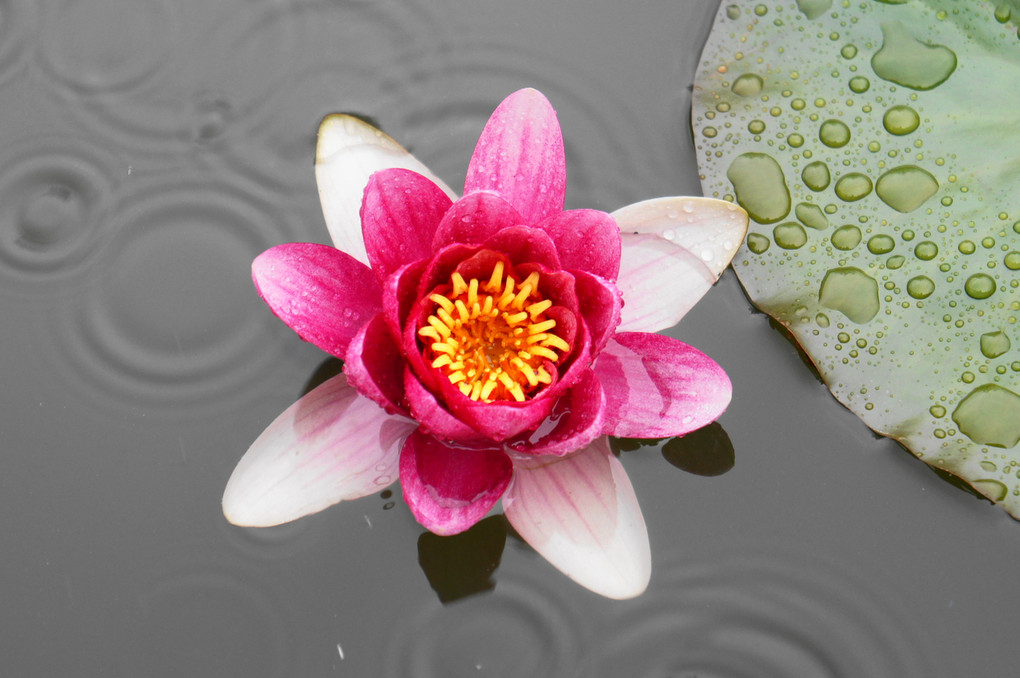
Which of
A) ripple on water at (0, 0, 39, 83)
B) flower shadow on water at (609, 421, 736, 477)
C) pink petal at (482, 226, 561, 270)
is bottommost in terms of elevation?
flower shadow on water at (609, 421, 736, 477)

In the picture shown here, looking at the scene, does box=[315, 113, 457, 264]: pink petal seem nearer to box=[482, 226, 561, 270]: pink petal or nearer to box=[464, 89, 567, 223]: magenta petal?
box=[464, 89, 567, 223]: magenta petal

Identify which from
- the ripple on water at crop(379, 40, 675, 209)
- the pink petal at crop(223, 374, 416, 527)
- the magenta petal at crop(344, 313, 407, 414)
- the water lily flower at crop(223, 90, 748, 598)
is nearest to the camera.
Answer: the magenta petal at crop(344, 313, 407, 414)

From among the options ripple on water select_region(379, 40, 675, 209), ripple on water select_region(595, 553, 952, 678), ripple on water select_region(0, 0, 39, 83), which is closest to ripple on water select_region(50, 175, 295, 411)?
ripple on water select_region(379, 40, 675, 209)

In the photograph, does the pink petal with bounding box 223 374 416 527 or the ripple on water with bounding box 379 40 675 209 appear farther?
the ripple on water with bounding box 379 40 675 209

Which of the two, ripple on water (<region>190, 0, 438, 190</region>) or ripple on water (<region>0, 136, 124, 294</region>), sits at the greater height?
ripple on water (<region>190, 0, 438, 190</region>)

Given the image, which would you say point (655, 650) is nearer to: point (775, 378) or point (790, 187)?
point (775, 378)

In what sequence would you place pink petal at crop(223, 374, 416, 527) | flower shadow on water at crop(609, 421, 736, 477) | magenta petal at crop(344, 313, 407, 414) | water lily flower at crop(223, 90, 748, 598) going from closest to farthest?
magenta petal at crop(344, 313, 407, 414) → water lily flower at crop(223, 90, 748, 598) → pink petal at crop(223, 374, 416, 527) → flower shadow on water at crop(609, 421, 736, 477)
